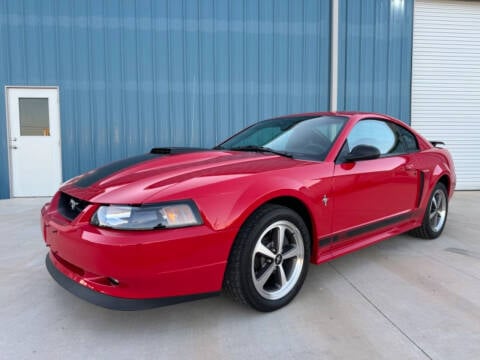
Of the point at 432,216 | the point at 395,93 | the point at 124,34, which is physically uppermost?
the point at 124,34

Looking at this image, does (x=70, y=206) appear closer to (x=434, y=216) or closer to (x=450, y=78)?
(x=434, y=216)

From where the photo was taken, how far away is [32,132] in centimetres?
678

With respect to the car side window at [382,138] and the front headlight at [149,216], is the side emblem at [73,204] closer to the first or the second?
the front headlight at [149,216]

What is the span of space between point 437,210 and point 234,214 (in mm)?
2977

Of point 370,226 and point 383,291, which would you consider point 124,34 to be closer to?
point 370,226

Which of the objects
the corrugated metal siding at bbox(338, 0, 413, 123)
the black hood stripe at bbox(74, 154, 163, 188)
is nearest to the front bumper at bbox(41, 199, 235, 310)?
the black hood stripe at bbox(74, 154, 163, 188)

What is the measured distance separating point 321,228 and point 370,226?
0.64 metres

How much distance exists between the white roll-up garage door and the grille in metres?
7.49

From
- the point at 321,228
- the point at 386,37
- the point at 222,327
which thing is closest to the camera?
the point at 222,327

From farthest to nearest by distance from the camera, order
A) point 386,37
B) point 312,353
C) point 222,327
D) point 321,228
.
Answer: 1. point 386,37
2. point 321,228
3. point 222,327
4. point 312,353

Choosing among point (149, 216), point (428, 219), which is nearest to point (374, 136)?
point (428, 219)

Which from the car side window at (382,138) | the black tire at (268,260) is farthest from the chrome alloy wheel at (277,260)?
the car side window at (382,138)

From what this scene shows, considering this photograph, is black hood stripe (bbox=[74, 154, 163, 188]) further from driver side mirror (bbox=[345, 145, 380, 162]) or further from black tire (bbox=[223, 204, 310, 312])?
driver side mirror (bbox=[345, 145, 380, 162])

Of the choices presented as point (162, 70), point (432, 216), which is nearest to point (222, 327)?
point (432, 216)
